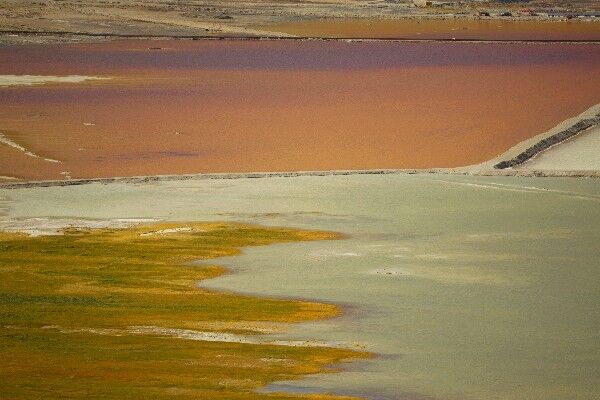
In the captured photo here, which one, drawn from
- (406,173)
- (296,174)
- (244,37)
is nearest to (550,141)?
(406,173)

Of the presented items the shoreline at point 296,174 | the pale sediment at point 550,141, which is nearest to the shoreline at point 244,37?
the pale sediment at point 550,141

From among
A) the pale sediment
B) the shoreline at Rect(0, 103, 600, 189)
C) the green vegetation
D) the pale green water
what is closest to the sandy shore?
the pale sediment

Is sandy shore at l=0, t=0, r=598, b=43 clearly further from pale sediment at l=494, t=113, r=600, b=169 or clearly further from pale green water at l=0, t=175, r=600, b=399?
pale green water at l=0, t=175, r=600, b=399

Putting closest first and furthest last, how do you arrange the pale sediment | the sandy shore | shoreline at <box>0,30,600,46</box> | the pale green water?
the pale green water, the pale sediment, shoreline at <box>0,30,600,46</box>, the sandy shore

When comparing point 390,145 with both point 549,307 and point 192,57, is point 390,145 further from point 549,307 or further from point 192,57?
point 192,57

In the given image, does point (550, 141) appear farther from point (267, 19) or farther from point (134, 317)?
point (267, 19)

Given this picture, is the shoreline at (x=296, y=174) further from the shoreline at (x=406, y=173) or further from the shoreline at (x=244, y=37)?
the shoreline at (x=244, y=37)

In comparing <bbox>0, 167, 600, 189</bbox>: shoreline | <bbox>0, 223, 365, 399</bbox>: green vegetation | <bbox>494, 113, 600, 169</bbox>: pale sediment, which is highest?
<bbox>0, 223, 365, 399</bbox>: green vegetation

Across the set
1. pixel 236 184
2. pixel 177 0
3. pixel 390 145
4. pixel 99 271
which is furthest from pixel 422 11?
pixel 99 271
